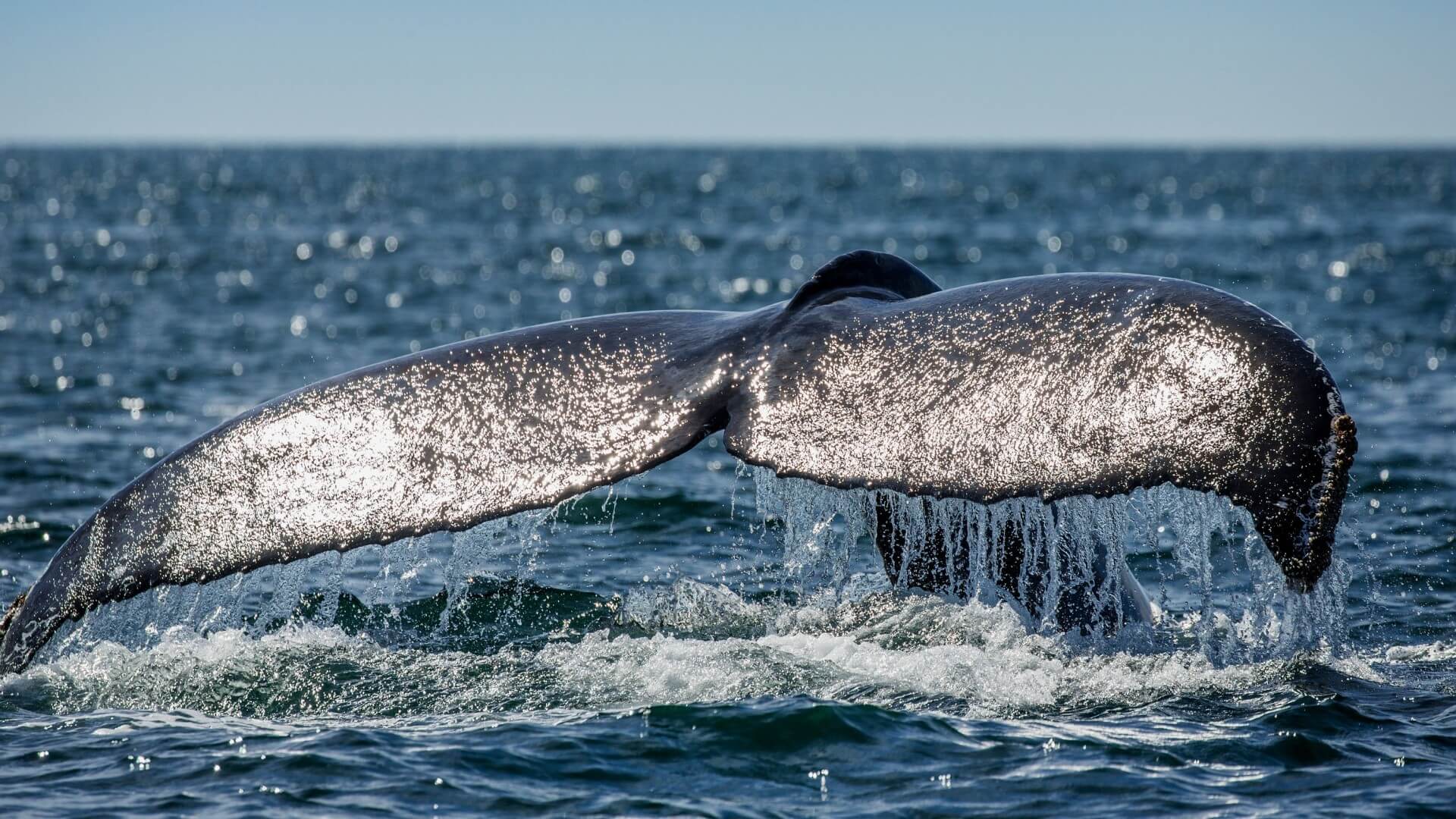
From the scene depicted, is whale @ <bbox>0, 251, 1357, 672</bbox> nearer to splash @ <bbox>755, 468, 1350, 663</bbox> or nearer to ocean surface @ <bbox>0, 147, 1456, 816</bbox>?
ocean surface @ <bbox>0, 147, 1456, 816</bbox>

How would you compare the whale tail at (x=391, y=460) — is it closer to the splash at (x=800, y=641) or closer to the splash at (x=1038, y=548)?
the splash at (x=800, y=641)

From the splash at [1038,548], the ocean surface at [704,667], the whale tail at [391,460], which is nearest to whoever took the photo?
the whale tail at [391,460]

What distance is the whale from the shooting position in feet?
10.8

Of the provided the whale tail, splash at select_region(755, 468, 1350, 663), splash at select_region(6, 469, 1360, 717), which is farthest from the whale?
splash at select_region(755, 468, 1350, 663)

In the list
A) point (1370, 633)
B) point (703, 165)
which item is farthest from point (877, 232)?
point (703, 165)

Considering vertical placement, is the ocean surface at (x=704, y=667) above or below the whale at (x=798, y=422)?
below

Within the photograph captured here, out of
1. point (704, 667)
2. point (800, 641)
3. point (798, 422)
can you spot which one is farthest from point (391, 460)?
point (800, 641)

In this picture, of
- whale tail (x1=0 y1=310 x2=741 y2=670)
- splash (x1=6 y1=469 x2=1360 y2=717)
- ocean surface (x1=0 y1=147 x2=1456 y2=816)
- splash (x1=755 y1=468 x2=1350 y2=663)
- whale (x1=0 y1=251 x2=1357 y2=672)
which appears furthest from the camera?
splash (x1=6 y1=469 x2=1360 y2=717)

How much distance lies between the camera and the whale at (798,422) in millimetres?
3285

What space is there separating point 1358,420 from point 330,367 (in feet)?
30.6

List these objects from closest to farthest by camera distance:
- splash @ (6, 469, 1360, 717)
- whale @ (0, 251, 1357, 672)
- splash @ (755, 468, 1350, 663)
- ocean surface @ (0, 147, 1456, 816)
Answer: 1. whale @ (0, 251, 1357, 672)
2. ocean surface @ (0, 147, 1456, 816)
3. splash @ (755, 468, 1350, 663)
4. splash @ (6, 469, 1360, 717)

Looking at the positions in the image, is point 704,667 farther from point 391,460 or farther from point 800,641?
point 391,460

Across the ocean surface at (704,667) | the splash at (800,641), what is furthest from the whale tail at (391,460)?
the ocean surface at (704,667)

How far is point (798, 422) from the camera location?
148 inches
